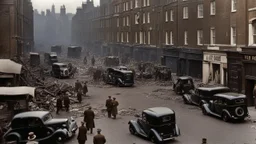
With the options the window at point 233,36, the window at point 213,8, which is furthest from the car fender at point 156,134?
the window at point 213,8

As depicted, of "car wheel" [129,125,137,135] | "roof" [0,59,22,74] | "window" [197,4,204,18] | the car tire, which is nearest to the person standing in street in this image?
"roof" [0,59,22,74]

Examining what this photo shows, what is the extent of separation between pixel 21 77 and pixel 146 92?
37.4ft

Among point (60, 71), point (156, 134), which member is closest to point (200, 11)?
point (60, 71)

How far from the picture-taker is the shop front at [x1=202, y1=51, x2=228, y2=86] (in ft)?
104

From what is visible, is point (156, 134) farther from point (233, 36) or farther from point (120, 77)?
point (120, 77)

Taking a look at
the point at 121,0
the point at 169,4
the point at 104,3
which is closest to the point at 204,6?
the point at 169,4

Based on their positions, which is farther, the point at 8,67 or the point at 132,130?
the point at 8,67

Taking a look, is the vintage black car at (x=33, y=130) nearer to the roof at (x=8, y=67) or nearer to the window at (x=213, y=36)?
the roof at (x=8, y=67)

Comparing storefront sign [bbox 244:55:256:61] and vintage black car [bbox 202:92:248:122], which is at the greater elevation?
storefront sign [bbox 244:55:256:61]

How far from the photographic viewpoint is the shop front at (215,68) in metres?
31.7

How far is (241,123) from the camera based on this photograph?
1933 cm

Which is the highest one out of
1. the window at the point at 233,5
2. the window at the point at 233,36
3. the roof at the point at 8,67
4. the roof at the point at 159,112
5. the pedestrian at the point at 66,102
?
the window at the point at 233,5

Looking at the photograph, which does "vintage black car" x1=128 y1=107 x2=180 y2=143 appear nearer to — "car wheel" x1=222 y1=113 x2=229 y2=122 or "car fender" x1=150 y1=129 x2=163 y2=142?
"car fender" x1=150 y1=129 x2=163 y2=142

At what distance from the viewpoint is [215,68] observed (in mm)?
34156
